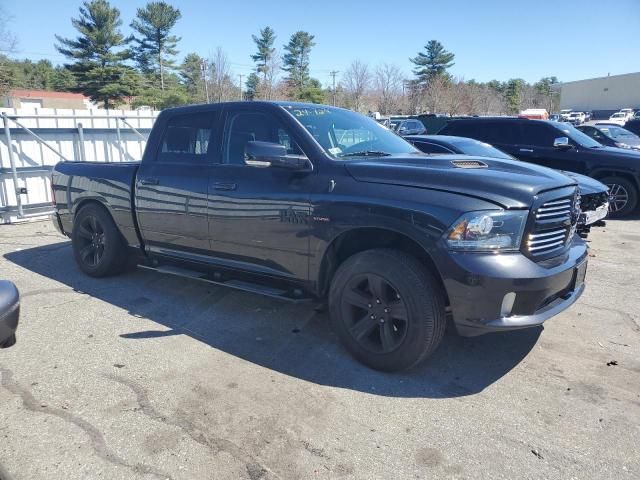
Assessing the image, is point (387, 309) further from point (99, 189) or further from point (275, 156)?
point (99, 189)

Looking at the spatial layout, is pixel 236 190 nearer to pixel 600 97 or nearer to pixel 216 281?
pixel 216 281

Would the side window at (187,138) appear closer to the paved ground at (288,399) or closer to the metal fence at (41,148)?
the paved ground at (288,399)

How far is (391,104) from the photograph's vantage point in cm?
5600

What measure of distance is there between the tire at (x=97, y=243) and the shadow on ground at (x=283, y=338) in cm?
16

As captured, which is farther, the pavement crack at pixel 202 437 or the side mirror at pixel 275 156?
the side mirror at pixel 275 156

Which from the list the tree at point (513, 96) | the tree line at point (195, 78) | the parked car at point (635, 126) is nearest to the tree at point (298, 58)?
the tree line at point (195, 78)

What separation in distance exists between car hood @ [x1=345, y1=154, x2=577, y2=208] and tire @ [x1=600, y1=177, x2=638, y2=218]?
23.6 ft

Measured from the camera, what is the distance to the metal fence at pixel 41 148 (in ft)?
29.4

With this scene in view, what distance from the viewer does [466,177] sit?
3229mm

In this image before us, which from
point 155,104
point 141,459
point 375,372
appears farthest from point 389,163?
point 155,104

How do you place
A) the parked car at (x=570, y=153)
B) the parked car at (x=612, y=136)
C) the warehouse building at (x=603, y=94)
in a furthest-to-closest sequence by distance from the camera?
the warehouse building at (x=603, y=94) → the parked car at (x=612, y=136) → the parked car at (x=570, y=153)

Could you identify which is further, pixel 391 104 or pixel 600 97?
pixel 600 97

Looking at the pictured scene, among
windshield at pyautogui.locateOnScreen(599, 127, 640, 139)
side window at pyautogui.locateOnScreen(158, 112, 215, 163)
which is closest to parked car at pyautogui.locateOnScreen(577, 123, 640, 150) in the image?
windshield at pyautogui.locateOnScreen(599, 127, 640, 139)

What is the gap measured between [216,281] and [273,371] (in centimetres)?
128
